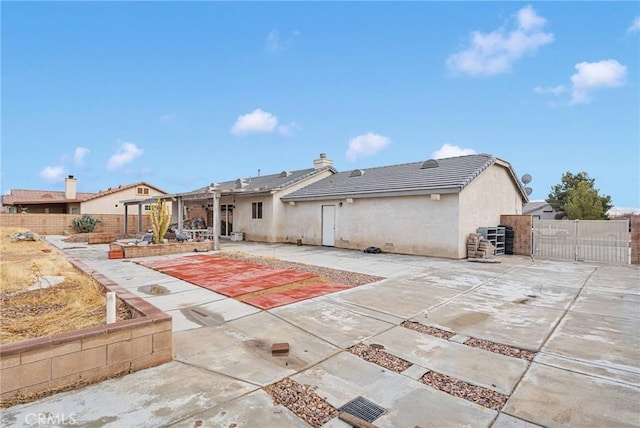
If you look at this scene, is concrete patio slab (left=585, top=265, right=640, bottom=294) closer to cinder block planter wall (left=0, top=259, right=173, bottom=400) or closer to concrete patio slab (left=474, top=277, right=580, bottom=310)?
concrete patio slab (left=474, top=277, right=580, bottom=310)

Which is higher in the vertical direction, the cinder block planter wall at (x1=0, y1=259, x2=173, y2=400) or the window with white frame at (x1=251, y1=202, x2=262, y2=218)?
the window with white frame at (x1=251, y1=202, x2=262, y2=218)

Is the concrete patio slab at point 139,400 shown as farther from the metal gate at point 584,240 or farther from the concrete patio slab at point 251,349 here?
the metal gate at point 584,240

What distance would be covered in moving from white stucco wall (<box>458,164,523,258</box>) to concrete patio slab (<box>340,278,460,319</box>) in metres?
5.45

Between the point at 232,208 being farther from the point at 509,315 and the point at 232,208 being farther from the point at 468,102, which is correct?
the point at 509,315

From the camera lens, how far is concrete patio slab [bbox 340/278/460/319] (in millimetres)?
5301

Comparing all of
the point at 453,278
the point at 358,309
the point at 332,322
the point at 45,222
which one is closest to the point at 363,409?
the point at 332,322

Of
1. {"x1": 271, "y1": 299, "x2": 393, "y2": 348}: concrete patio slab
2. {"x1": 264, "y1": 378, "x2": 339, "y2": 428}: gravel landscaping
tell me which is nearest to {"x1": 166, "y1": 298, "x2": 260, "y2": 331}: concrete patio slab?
{"x1": 271, "y1": 299, "x2": 393, "y2": 348}: concrete patio slab

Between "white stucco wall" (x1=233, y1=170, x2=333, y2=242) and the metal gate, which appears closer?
the metal gate

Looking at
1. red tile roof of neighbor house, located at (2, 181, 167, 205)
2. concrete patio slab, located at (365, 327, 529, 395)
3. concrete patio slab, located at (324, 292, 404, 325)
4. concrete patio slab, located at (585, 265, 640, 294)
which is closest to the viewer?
concrete patio slab, located at (365, 327, 529, 395)

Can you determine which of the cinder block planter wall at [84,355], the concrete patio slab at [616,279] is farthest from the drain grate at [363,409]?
the concrete patio slab at [616,279]

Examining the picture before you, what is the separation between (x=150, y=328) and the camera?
3262 millimetres

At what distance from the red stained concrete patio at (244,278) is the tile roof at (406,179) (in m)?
6.35

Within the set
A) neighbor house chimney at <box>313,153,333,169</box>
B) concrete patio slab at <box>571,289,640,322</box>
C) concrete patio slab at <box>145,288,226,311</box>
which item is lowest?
concrete patio slab at <box>571,289,640,322</box>

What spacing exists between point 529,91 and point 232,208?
1708 cm
